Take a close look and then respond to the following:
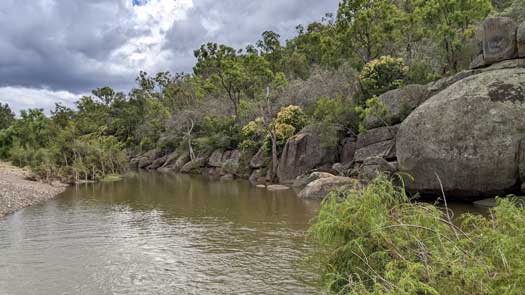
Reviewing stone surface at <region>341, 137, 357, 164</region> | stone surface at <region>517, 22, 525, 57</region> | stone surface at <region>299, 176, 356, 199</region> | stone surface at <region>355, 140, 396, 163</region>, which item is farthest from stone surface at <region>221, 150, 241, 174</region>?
stone surface at <region>517, 22, 525, 57</region>

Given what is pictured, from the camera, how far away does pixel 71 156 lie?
46938 mm

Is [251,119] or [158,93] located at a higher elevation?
[158,93]

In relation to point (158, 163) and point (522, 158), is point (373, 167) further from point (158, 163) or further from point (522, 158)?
point (158, 163)

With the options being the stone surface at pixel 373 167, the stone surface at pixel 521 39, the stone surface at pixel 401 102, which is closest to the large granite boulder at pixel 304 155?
the stone surface at pixel 401 102

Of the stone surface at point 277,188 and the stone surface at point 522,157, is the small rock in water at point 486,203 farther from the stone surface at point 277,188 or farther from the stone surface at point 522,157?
the stone surface at point 277,188

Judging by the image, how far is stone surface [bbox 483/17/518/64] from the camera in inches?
911

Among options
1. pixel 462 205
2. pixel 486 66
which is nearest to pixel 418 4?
pixel 486 66

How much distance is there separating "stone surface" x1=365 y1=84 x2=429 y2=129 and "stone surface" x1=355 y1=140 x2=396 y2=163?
5.25ft

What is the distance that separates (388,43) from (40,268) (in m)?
37.0

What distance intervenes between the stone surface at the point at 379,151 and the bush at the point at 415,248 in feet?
61.4

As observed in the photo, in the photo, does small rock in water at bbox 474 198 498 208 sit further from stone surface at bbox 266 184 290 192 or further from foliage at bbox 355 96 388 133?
stone surface at bbox 266 184 290 192

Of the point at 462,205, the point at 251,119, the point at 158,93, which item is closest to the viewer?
the point at 462,205

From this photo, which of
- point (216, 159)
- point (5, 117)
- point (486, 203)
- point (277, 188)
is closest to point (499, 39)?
point (486, 203)

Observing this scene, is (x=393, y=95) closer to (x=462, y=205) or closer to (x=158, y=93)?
(x=462, y=205)
